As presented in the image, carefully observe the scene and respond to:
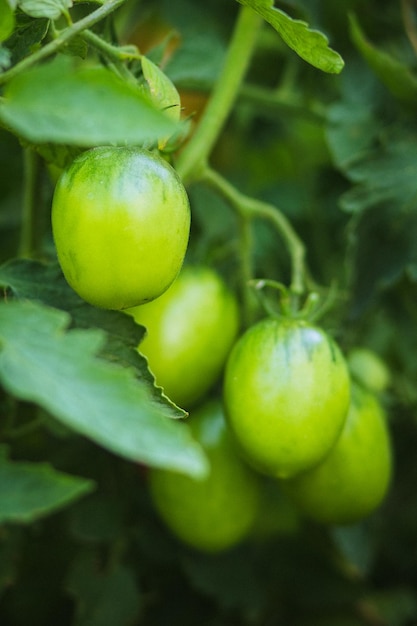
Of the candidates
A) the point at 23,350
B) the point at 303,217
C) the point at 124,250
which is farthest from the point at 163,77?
the point at 303,217

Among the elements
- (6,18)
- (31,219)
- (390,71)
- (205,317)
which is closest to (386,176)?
(390,71)

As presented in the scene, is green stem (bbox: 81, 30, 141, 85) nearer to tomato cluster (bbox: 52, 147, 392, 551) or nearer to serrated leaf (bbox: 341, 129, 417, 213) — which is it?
tomato cluster (bbox: 52, 147, 392, 551)

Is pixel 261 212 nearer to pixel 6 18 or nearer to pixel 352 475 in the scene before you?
pixel 352 475

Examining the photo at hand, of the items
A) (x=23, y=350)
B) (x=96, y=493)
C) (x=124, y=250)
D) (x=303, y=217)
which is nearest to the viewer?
(x=23, y=350)

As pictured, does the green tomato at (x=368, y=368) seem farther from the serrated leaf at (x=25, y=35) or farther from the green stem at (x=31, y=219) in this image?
the serrated leaf at (x=25, y=35)

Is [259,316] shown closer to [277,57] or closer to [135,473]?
[135,473]

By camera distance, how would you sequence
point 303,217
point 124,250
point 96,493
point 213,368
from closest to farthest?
point 124,250
point 213,368
point 96,493
point 303,217
